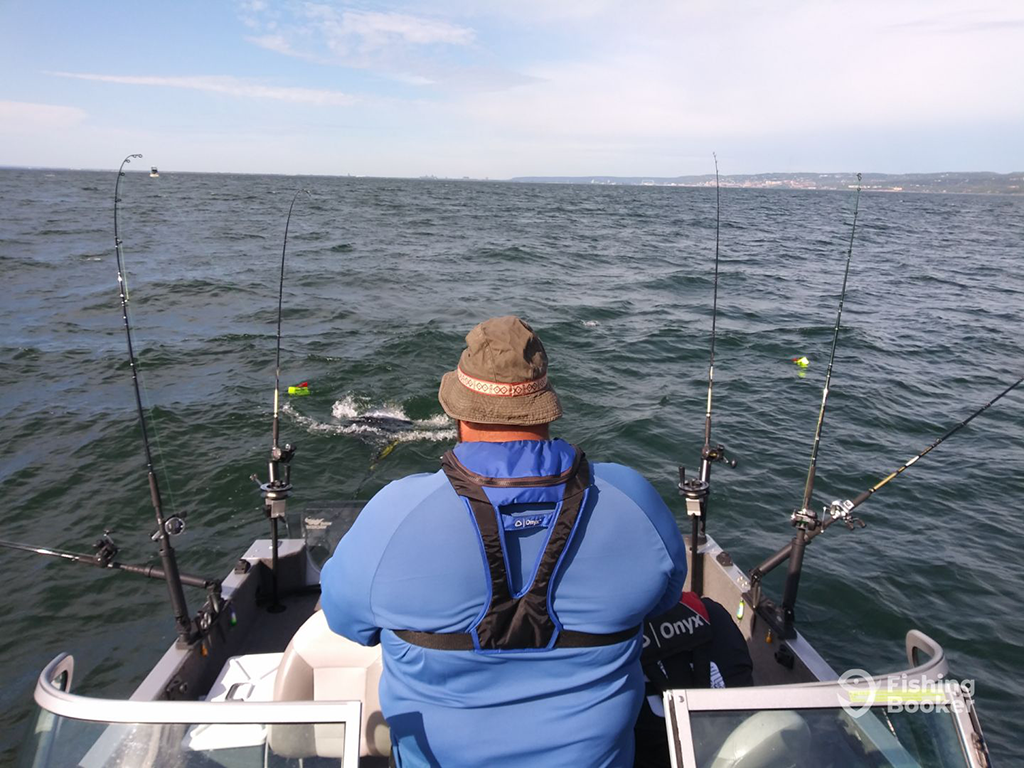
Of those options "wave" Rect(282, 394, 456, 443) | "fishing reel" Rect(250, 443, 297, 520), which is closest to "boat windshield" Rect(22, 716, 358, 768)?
"fishing reel" Rect(250, 443, 297, 520)

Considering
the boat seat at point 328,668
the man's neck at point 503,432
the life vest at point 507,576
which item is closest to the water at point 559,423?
the boat seat at point 328,668

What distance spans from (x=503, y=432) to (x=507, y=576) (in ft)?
1.43

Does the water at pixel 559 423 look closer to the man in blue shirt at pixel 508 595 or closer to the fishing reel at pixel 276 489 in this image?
the fishing reel at pixel 276 489

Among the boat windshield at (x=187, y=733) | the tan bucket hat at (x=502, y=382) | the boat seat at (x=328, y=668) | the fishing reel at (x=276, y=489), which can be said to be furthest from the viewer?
the fishing reel at (x=276, y=489)

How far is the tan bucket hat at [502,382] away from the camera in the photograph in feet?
6.38

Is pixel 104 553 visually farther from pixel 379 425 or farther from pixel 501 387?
pixel 379 425

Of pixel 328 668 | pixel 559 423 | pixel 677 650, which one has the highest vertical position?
pixel 677 650

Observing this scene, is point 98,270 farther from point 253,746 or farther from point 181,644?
point 253,746

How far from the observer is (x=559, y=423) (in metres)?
10.8

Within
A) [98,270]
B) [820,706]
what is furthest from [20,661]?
[98,270]

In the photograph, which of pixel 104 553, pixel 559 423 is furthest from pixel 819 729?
pixel 559 423

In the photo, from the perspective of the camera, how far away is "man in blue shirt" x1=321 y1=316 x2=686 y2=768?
1.72m

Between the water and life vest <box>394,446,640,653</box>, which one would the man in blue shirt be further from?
the water

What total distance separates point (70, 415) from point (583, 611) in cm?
1169
